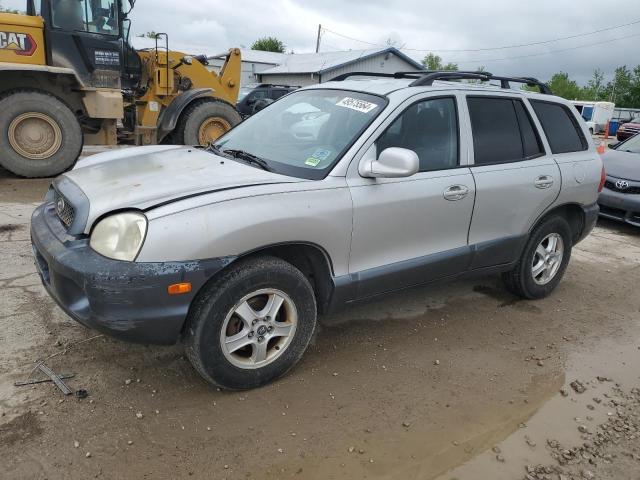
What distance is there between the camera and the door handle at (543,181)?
4.17 meters

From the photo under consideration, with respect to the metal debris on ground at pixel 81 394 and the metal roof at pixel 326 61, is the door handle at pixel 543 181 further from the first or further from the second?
the metal roof at pixel 326 61

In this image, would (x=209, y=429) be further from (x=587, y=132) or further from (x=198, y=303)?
(x=587, y=132)

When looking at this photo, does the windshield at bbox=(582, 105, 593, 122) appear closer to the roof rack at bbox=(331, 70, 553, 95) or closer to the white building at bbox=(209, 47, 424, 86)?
the white building at bbox=(209, 47, 424, 86)

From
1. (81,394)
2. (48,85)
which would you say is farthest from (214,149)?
(48,85)

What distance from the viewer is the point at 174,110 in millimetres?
9391

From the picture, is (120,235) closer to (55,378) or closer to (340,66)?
(55,378)

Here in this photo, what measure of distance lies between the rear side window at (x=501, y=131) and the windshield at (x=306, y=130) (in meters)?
0.87

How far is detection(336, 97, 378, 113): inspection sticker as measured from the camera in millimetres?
3482

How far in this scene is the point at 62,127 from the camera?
8156 mm

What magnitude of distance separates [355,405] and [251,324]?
0.77 m

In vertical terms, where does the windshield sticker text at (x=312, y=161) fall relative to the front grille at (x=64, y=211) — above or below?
above

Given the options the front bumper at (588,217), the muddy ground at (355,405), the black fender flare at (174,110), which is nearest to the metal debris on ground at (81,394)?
the muddy ground at (355,405)

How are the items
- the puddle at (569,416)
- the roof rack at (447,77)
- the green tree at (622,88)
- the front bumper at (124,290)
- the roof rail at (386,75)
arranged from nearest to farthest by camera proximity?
the front bumper at (124,290) → the puddle at (569,416) → the roof rack at (447,77) → the roof rail at (386,75) → the green tree at (622,88)

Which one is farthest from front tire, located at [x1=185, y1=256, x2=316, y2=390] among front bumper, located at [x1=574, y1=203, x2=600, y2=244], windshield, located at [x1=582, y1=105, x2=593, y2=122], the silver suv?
windshield, located at [x1=582, y1=105, x2=593, y2=122]
